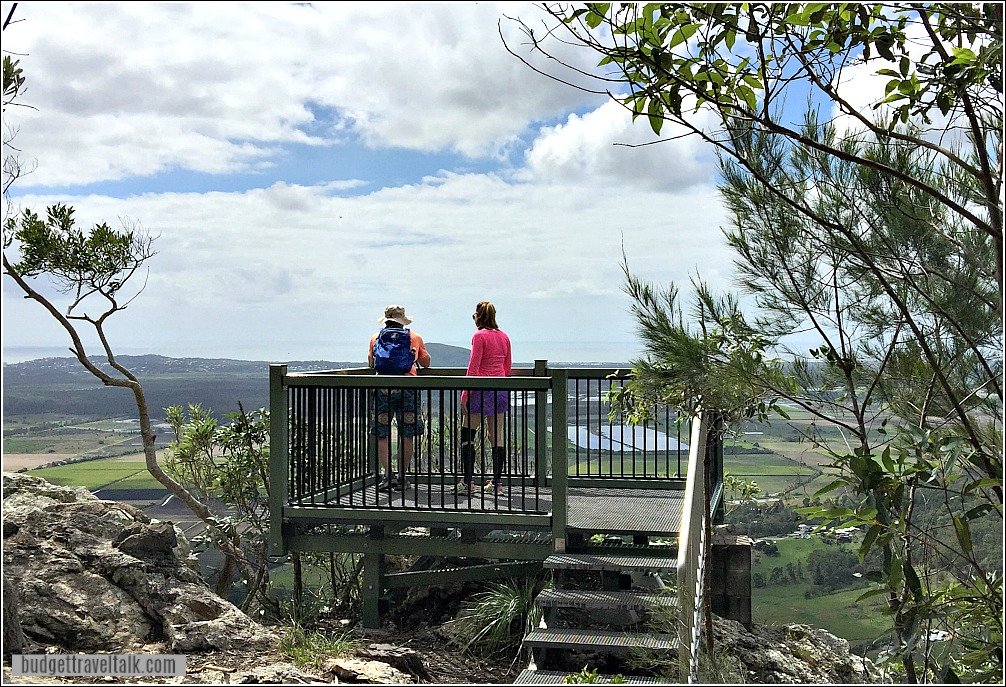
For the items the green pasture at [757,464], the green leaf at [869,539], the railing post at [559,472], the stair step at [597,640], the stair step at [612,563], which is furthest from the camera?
the green pasture at [757,464]

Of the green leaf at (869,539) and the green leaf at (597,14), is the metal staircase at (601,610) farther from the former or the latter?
the green leaf at (597,14)

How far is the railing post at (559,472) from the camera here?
22.8 ft

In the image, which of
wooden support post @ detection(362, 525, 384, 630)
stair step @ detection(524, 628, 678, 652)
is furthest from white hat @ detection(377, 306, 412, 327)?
stair step @ detection(524, 628, 678, 652)

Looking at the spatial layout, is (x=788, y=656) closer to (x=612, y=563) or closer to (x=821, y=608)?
(x=612, y=563)

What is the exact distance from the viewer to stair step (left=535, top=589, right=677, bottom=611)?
6.08 m

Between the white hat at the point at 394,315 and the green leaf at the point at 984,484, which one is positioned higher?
the white hat at the point at 394,315

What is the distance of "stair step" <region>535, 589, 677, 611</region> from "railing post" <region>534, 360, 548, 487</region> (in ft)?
4.57

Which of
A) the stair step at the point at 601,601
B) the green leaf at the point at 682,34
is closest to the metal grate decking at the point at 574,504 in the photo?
the stair step at the point at 601,601

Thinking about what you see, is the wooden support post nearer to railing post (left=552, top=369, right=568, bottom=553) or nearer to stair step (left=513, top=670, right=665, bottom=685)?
railing post (left=552, top=369, right=568, bottom=553)

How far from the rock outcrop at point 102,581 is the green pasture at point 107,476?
42 cm

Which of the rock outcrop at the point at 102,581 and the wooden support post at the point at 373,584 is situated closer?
the rock outcrop at the point at 102,581

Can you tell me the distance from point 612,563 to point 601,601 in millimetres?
376

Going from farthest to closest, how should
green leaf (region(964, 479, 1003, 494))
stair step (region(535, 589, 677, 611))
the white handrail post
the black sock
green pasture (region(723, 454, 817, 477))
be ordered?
green pasture (region(723, 454, 817, 477)) < the black sock < stair step (region(535, 589, 677, 611)) < the white handrail post < green leaf (region(964, 479, 1003, 494))

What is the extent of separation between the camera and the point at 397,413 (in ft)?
25.8
